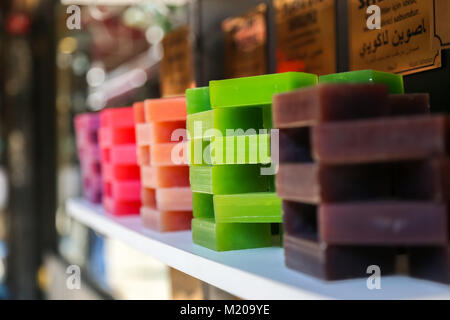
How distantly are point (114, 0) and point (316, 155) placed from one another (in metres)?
2.14

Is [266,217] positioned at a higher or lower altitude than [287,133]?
lower

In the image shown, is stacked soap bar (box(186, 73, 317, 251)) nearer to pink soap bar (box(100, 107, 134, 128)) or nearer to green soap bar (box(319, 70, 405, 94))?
green soap bar (box(319, 70, 405, 94))

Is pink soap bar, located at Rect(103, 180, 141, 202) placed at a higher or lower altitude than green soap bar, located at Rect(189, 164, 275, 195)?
lower

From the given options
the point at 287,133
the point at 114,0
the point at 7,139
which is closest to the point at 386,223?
the point at 287,133

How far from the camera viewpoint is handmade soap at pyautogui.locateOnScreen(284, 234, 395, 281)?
75 cm

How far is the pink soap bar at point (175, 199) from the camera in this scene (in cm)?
128

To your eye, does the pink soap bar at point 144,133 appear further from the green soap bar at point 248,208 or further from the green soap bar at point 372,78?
the green soap bar at point 372,78

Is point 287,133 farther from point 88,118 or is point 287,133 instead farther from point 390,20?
point 88,118

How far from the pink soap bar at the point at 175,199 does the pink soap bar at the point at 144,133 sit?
0.15m

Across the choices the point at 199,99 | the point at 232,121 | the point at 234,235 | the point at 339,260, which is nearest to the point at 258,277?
the point at 339,260

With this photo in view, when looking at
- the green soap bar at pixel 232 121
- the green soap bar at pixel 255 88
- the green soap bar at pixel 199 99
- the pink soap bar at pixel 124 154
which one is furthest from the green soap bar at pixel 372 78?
the pink soap bar at pixel 124 154

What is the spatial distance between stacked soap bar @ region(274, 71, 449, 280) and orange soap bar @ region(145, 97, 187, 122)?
0.52 metres

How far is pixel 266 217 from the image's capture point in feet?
3.20

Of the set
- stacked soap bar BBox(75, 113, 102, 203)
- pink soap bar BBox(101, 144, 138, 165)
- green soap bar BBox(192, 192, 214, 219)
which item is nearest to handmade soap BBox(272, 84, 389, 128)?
green soap bar BBox(192, 192, 214, 219)
